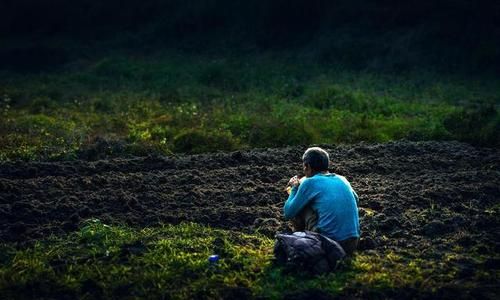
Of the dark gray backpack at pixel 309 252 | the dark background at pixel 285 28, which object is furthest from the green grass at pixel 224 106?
the dark gray backpack at pixel 309 252

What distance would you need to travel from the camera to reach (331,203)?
6.91m

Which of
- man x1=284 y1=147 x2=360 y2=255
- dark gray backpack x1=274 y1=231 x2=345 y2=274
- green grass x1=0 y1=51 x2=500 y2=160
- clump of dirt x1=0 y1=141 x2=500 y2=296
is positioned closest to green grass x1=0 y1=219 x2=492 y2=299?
dark gray backpack x1=274 y1=231 x2=345 y2=274

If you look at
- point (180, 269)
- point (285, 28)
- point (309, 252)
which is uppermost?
point (285, 28)

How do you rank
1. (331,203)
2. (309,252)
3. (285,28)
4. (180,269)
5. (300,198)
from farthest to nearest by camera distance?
(285,28), (300,198), (331,203), (180,269), (309,252)

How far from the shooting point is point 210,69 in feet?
67.7

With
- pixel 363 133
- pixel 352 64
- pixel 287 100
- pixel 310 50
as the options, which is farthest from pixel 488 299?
pixel 310 50

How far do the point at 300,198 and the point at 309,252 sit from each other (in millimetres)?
692

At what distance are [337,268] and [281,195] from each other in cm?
272

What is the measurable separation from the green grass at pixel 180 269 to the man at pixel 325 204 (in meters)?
0.32

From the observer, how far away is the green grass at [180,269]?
6.42 meters

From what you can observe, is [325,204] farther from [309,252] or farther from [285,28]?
[285,28]

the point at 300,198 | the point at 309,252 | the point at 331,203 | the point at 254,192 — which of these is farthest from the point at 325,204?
the point at 254,192

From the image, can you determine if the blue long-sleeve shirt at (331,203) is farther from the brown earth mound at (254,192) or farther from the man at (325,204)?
the brown earth mound at (254,192)

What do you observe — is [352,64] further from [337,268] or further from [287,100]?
[337,268]
